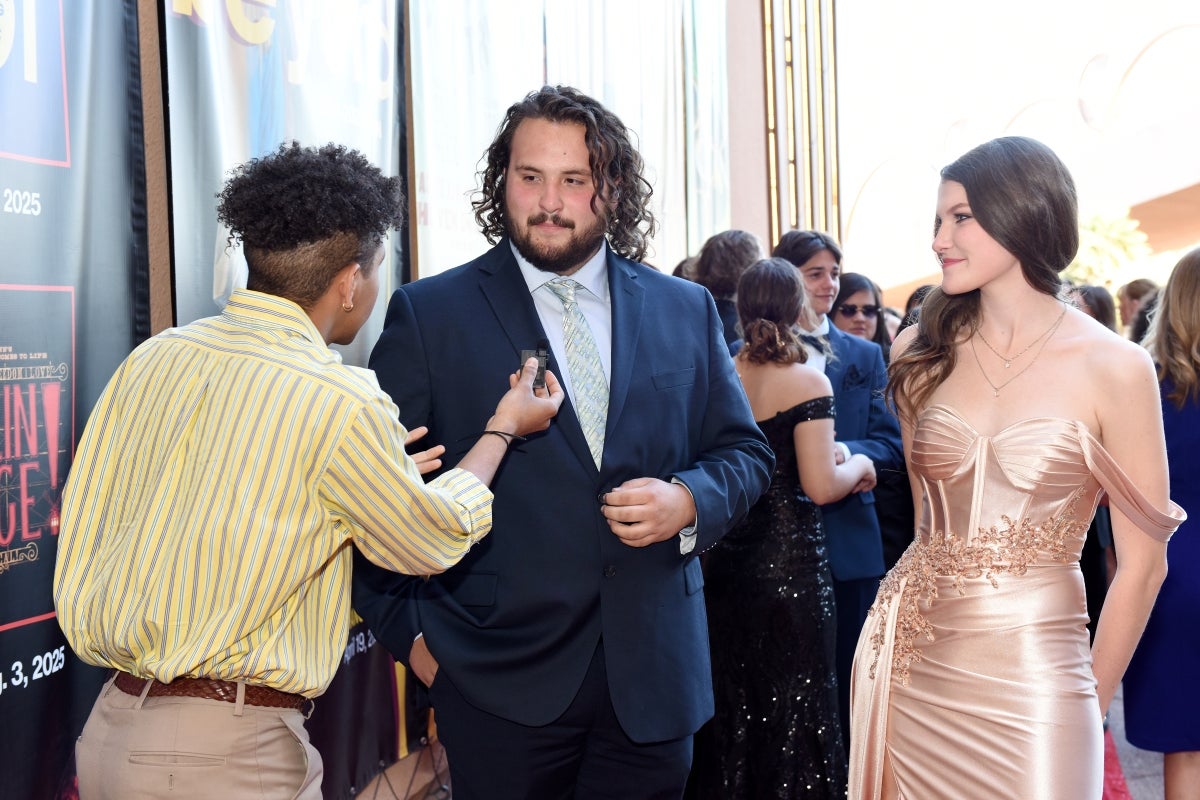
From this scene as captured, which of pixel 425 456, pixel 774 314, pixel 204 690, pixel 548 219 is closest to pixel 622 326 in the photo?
pixel 548 219

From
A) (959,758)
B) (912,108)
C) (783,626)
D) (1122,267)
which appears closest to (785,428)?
(783,626)

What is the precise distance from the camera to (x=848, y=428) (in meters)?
3.75

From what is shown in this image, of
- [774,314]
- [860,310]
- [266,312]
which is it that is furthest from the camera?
[860,310]

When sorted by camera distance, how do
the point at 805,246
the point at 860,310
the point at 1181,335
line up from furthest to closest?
1. the point at 860,310
2. the point at 805,246
3. the point at 1181,335

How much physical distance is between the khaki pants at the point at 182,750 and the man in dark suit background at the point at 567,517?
1.44 ft

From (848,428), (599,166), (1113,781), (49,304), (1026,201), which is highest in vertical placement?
(599,166)

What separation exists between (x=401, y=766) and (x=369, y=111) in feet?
7.87

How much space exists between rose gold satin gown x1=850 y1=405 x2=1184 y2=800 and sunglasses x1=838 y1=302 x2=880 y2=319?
2.32m

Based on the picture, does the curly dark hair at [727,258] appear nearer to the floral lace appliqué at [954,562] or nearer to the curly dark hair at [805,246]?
the curly dark hair at [805,246]

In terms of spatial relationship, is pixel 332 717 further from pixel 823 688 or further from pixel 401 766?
pixel 823 688

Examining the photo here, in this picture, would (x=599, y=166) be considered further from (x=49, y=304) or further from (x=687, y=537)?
(x=49, y=304)

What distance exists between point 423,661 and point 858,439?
2.14 m

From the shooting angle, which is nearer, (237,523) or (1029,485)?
(237,523)

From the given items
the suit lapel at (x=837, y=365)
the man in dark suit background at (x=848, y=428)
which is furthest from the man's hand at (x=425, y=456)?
the suit lapel at (x=837, y=365)
